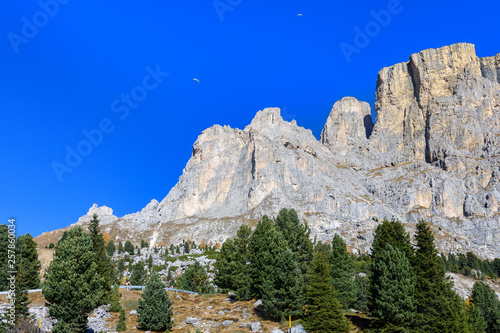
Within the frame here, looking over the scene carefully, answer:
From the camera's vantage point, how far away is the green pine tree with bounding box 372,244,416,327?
35.3 meters

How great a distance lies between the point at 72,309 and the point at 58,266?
4226 mm

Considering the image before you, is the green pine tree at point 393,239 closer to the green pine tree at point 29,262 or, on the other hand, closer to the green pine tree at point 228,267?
the green pine tree at point 228,267

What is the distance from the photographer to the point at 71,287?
108 feet

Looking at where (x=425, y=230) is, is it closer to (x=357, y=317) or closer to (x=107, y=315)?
(x=357, y=317)

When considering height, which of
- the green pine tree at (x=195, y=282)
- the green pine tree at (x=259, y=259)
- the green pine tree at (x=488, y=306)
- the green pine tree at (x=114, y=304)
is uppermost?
the green pine tree at (x=259, y=259)

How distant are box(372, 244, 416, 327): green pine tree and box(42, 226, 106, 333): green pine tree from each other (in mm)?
28556

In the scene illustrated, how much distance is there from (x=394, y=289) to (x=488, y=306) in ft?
133

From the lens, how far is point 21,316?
33.8m

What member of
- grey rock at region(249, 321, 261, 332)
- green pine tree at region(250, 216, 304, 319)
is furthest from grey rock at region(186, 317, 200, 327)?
green pine tree at region(250, 216, 304, 319)

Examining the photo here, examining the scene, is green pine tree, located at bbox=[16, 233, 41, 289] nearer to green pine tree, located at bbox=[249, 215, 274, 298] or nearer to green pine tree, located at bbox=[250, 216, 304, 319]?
green pine tree, located at bbox=[249, 215, 274, 298]

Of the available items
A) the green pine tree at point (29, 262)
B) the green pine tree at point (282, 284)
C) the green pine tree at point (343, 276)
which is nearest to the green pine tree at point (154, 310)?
the green pine tree at point (282, 284)

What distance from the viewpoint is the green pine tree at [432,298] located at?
35406 millimetres

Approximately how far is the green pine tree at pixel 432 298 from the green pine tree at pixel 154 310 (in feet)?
86.7

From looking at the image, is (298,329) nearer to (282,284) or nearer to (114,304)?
(282,284)
